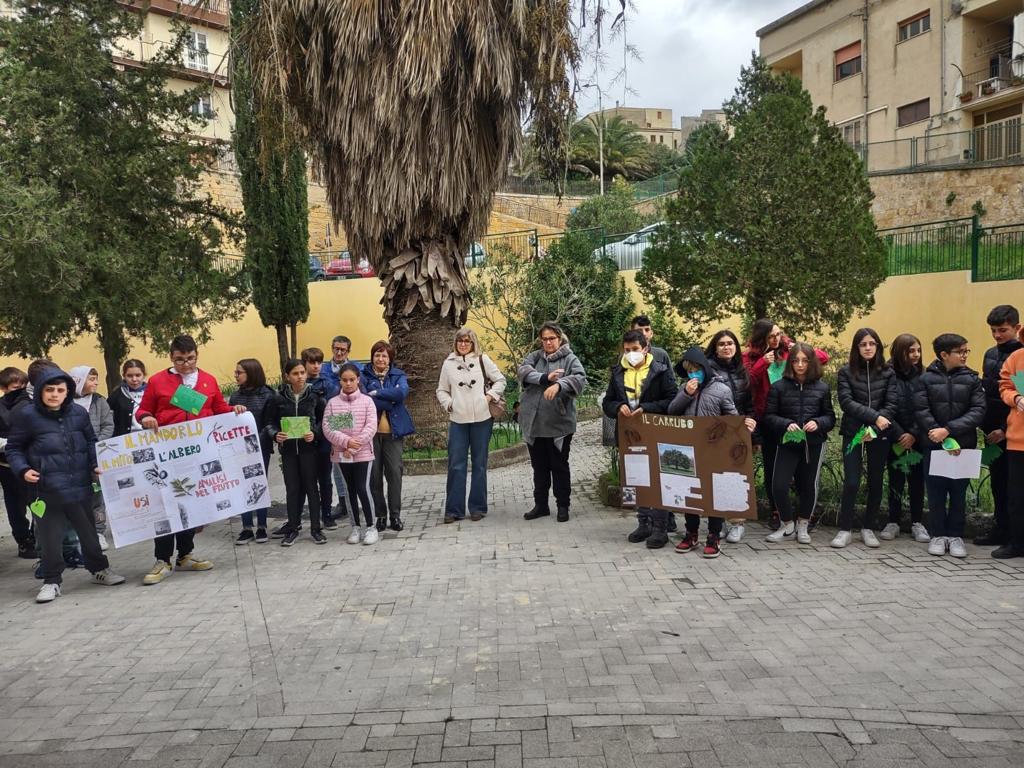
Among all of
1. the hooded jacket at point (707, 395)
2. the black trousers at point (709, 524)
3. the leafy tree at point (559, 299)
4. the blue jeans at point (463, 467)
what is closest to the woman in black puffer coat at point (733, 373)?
the hooded jacket at point (707, 395)

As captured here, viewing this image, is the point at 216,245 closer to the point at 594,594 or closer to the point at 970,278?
the point at 594,594

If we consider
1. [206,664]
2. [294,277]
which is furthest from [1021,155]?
[206,664]

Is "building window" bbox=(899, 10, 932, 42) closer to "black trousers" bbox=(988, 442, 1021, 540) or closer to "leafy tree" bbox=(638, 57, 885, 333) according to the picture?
"leafy tree" bbox=(638, 57, 885, 333)

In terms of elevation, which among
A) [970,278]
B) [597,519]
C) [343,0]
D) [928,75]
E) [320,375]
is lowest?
[597,519]

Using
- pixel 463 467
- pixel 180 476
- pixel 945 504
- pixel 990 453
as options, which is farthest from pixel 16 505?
pixel 990 453

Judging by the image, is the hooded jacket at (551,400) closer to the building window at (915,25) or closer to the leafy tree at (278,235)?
the leafy tree at (278,235)

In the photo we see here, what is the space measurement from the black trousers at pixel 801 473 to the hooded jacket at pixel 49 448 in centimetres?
575

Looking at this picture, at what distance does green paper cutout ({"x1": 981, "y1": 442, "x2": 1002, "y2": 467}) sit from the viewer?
651cm

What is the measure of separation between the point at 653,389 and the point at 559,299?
1026 cm

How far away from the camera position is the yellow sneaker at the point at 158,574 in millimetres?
6535

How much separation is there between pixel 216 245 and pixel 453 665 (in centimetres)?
1114

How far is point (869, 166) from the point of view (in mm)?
28656

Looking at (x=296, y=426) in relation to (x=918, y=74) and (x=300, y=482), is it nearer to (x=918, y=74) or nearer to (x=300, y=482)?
(x=300, y=482)

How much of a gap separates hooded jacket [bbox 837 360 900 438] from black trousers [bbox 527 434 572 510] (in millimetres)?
2570
